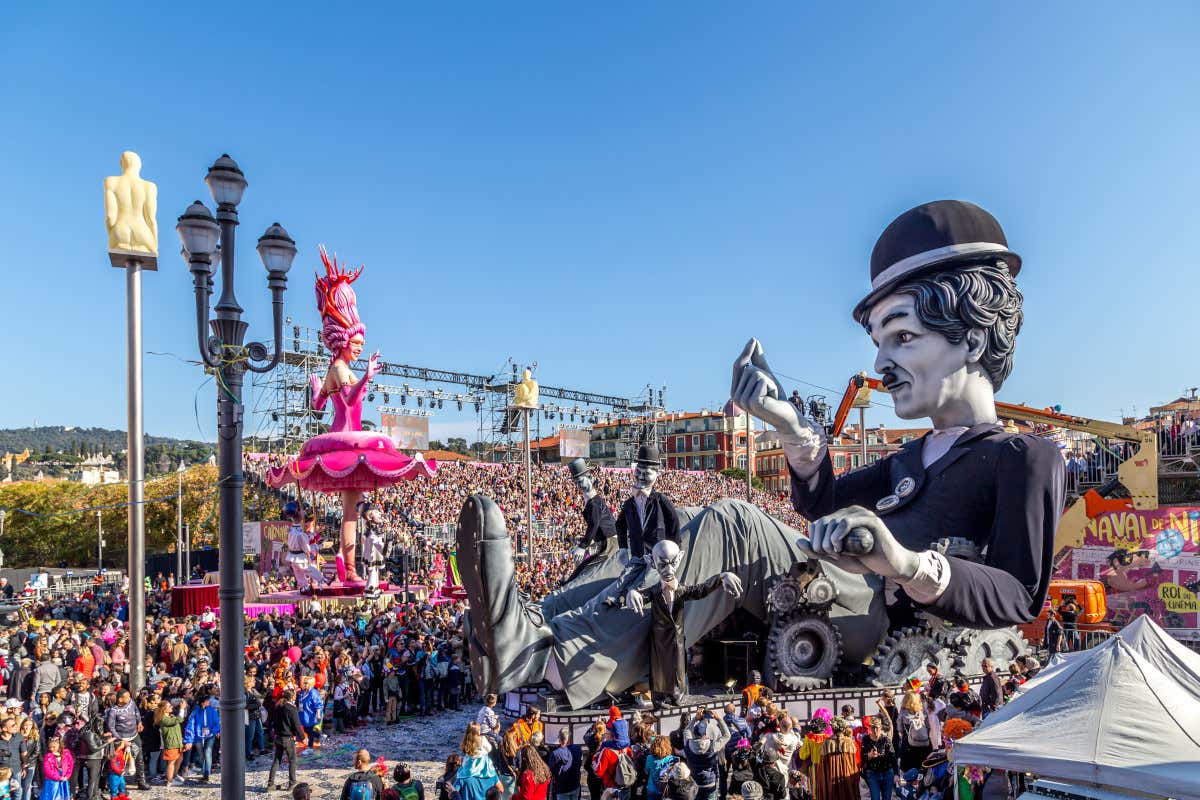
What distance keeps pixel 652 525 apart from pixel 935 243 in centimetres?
602

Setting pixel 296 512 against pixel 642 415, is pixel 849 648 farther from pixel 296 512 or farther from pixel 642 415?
pixel 642 415

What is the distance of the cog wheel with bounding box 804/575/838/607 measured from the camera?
9.20 m

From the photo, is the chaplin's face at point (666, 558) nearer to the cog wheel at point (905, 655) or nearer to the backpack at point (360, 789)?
the cog wheel at point (905, 655)

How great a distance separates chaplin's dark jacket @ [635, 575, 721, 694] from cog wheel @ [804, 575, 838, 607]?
90 cm

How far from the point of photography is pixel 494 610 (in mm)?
7645

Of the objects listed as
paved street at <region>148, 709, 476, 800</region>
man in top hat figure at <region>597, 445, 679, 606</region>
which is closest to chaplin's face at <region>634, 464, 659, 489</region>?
man in top hat figure at <region>597, 445, 679, 606</region>

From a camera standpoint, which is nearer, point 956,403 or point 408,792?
point 956,403

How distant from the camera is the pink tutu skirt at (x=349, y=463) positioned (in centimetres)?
2022

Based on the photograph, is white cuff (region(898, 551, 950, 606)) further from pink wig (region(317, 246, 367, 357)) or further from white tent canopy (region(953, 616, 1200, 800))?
pink wig (region(317, 246, 367, 357))

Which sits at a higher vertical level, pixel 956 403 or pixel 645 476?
pixel 956 403

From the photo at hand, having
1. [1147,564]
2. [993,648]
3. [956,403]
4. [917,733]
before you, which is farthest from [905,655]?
[1147,564]

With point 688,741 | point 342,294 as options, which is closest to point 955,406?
point 688,741

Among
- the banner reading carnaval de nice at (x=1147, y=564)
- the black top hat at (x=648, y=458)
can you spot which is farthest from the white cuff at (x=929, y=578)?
the banner reading carnaval de nice at (x=1147, y=564)

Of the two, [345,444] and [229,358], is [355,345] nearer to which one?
[345,444]
